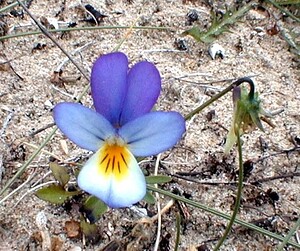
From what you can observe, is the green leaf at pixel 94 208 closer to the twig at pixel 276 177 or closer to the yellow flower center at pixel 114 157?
the yellow flower center at pixel 114 157

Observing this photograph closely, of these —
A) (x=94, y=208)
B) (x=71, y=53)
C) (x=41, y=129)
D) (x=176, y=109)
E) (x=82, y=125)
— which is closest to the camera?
(x=82, y=125)

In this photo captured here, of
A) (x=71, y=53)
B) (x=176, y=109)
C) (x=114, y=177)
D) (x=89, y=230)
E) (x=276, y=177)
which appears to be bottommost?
(x=89, y=230)

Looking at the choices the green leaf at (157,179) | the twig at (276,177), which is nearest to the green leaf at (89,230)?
the green leaf at (157,179)

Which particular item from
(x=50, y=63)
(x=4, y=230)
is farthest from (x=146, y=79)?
(x=50, y=63)

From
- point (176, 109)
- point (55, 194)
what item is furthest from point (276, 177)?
point (55, 194)

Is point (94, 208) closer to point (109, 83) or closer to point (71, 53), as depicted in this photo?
point (109, 83)

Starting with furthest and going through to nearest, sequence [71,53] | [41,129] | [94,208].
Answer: [71,53] → [41,129] → [94,208]
